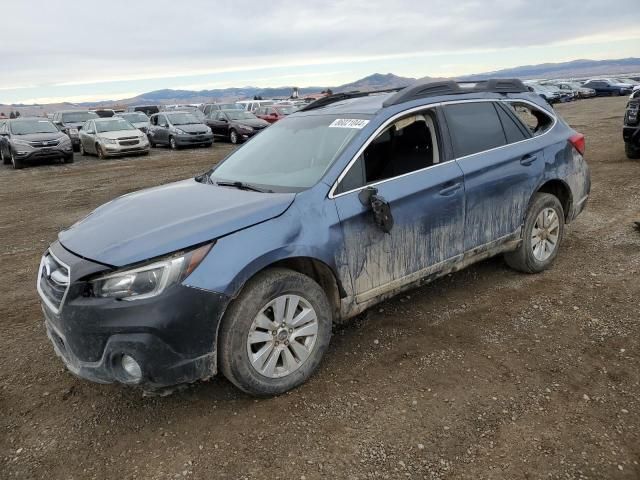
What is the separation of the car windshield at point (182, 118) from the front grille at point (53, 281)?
58.8 ft

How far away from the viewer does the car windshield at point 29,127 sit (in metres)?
16.1

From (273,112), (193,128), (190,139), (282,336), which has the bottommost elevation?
(282,336)

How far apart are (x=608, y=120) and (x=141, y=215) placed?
2122cm

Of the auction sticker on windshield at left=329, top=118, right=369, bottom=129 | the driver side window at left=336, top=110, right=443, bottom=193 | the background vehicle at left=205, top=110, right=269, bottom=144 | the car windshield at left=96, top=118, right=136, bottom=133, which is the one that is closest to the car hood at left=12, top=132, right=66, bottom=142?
the car windshield at left=96, top=118, right=136, bottom=133

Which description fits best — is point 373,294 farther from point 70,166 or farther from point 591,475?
point 70,166

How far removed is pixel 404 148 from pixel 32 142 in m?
15.2

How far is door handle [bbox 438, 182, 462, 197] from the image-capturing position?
3738 mm

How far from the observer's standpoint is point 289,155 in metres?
3.83

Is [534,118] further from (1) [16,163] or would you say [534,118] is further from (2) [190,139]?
(2) [190,139]

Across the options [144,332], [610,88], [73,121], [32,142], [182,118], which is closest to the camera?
[144,332]

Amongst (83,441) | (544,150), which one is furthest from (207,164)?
(83,441)

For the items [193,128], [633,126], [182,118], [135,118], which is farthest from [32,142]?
[633,126]

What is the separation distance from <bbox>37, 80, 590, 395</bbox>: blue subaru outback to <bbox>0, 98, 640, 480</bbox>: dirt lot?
0.34 meters

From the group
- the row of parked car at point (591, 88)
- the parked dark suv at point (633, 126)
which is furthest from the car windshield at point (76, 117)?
the row of parked car at point (591, 88)
